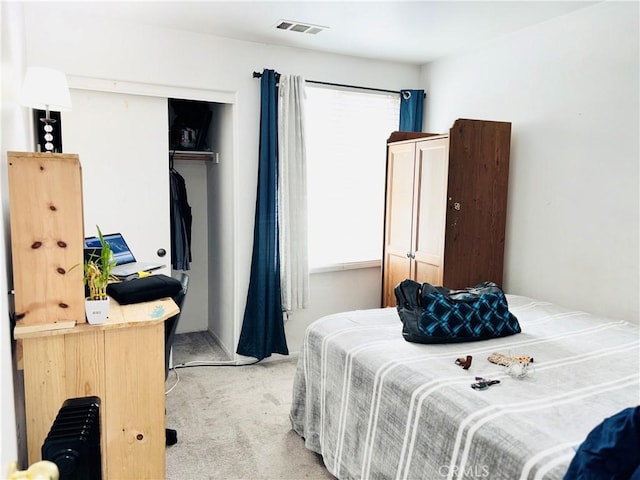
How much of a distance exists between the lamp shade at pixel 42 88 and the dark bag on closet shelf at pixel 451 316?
6.19 feet

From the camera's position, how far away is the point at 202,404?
3.03 m

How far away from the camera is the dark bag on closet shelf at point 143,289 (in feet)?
6.20

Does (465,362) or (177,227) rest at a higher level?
(177,227)

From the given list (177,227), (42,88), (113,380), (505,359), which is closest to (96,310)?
(113,380)

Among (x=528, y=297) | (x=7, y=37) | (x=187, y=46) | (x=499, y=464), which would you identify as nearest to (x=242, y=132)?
(x=187, y=46)

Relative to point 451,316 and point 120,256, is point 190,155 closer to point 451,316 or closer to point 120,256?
point 120,256

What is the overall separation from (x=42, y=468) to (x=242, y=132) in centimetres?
294

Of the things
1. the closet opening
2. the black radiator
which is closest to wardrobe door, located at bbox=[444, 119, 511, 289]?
the closet opening

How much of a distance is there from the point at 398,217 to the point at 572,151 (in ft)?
4.01

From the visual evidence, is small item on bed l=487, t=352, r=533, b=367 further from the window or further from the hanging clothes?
the hanging clothes

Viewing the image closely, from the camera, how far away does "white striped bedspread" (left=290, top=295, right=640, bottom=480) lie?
4.78ft

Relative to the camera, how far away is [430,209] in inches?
129

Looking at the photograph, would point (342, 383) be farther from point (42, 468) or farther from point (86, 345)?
point (42, 468)

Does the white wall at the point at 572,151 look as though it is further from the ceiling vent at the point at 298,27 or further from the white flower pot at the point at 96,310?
the white flower pot at the point at 96,310
